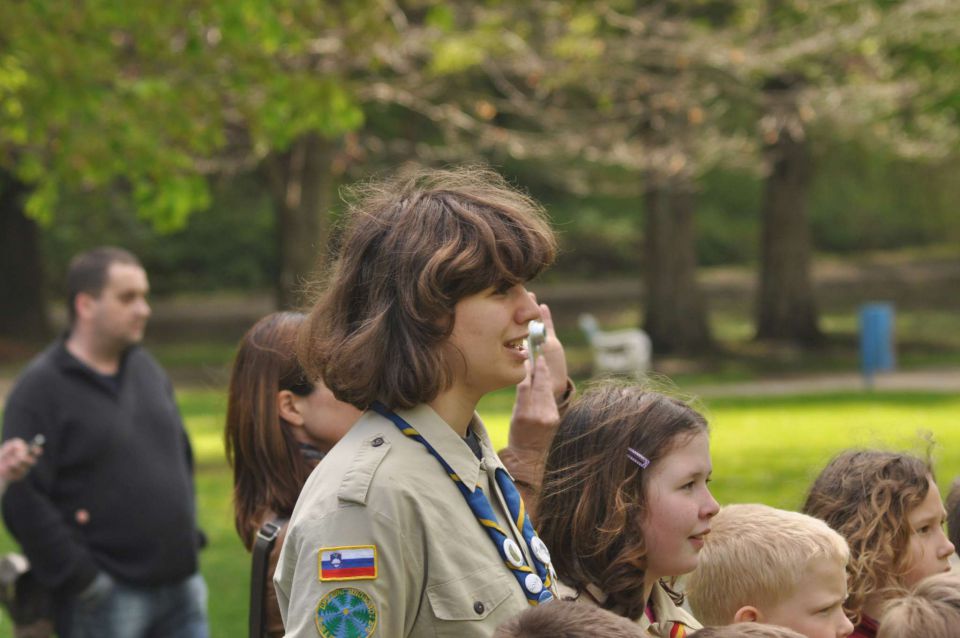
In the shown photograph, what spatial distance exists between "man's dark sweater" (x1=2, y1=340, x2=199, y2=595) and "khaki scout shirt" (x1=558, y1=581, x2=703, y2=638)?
2739 mm

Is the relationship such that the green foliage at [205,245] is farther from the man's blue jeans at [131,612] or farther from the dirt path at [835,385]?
the man's blue jeans at [131,612]

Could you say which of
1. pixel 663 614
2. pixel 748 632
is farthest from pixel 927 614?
pixel 748 632

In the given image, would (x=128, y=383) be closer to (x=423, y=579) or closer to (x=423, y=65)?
(x=423, y=579)

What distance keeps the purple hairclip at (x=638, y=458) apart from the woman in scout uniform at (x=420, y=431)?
1.29 ft

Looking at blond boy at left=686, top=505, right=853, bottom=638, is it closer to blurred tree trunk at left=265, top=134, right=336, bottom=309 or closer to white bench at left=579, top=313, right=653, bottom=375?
blurred tree trunk at left=265, top=134, right=336, bottom=309

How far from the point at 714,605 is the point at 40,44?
8.64m

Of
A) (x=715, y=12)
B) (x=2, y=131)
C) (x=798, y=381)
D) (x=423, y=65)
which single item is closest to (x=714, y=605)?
(x=2, y=131)

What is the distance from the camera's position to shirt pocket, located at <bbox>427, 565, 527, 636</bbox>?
2377 mm

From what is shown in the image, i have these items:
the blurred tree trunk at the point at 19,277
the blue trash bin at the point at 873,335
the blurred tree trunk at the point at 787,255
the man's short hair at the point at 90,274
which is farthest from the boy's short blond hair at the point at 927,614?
the blurred tree trunk at the point at 19,277

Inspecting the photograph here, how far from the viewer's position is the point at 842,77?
22.9 metres

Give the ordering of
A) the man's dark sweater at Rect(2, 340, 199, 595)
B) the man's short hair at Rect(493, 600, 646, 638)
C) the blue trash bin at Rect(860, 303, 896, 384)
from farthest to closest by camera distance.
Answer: the blue trash bin at Rect(860, 303, 896, 384)
the man's dark sweater at Rect(2, 340, 199, 595)
the man's short hair at Rect(493, 600, 646, 638)

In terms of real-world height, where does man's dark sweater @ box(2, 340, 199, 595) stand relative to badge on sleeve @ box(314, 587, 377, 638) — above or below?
below

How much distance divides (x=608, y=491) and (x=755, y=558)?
0.43 m

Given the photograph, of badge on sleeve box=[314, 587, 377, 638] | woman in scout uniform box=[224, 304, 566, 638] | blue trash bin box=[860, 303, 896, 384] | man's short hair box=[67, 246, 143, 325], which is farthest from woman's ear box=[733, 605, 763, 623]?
blue trash bin box=[860, 303, 896, 384]
